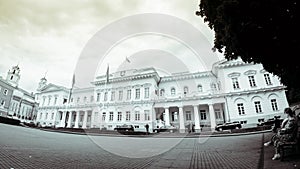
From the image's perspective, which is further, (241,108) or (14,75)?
(14,75)

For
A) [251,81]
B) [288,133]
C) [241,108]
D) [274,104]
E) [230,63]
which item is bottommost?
[288,133]

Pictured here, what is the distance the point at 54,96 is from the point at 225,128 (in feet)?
148

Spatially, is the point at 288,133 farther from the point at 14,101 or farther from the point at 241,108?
the point at 14,101

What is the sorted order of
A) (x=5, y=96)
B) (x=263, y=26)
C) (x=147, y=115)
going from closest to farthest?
(x=263, y=26) → (x=147, y=115) → (x=5, y=96)

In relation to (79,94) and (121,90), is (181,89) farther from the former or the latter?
(79,94)

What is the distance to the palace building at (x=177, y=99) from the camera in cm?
2853

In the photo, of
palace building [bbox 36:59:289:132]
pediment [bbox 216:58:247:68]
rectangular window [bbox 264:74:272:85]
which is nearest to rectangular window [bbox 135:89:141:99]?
palace building [bbox 36:59:289:132]

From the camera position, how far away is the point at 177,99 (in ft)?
103

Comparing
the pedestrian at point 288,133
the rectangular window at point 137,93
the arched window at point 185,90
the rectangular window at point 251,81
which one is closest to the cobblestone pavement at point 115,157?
Result: the pedestrian at point 288,133

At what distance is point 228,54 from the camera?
25.6 ft

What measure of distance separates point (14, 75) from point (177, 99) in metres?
70.3

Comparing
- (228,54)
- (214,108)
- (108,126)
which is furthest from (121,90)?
(228,54)

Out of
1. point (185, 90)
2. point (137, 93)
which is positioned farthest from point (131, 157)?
point (185, 90)

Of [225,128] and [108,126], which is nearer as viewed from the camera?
[225,128]
